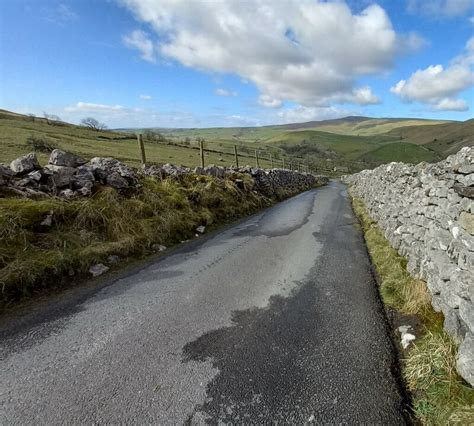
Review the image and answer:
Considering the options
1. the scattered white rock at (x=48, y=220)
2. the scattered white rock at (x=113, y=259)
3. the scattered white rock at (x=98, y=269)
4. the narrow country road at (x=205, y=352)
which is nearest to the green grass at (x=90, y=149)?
the scattered white rock at (x=48, y=220)

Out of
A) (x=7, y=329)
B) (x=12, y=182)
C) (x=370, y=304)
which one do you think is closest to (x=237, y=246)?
(x=370, y=304)

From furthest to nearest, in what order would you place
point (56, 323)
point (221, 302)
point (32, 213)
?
point (32, 213) → point (221, 302) → point (56, 323)

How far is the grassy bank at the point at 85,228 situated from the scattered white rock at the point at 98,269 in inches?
4.7

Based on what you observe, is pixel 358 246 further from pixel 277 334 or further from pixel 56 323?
pixel 56 323

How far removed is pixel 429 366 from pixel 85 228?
22.1ft

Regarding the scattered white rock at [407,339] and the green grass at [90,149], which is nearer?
the scattered white rock at [407,339]

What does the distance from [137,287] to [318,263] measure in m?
4.07

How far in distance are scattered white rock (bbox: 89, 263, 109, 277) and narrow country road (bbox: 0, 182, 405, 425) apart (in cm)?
54

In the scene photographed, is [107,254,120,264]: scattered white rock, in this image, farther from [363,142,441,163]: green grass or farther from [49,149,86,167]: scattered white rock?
[363,142,441,163]: green grass

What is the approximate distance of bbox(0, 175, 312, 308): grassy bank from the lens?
4812 mm

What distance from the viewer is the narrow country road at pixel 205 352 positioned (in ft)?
8.52

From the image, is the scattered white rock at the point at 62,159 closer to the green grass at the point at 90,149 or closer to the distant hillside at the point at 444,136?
the green grass at the point at 90,149

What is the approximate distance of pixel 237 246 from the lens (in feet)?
25.3

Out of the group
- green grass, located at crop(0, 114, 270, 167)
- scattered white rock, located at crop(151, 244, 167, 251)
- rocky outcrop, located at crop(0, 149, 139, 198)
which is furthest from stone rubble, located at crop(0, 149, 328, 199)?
green grass, located at crop(0, 114, 270, 167)
